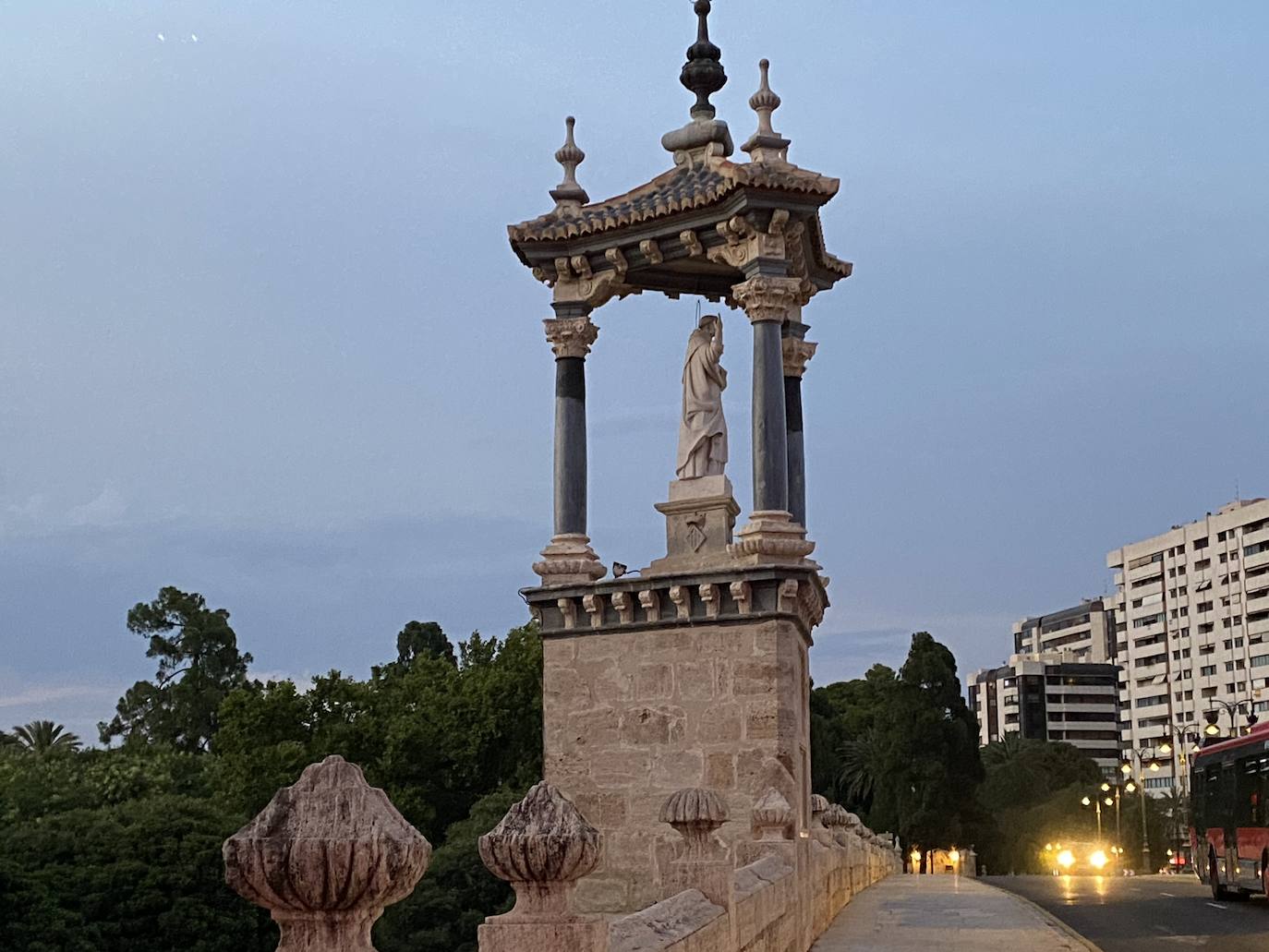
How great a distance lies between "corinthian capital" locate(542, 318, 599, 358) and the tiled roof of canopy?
1145 millimetres

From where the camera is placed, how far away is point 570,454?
20.5 meters

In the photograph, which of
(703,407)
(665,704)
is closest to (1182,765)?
(703,407)

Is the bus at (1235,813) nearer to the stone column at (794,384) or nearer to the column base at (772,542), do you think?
the stone column at (794,384)

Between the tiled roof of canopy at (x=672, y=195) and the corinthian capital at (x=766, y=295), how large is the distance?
3.82 ft

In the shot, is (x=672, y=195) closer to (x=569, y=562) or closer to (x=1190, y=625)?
(x=569, y=562)

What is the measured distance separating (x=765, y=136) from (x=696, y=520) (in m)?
5.07

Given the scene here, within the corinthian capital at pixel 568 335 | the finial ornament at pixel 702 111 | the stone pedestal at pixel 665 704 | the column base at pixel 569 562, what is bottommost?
the stone pedestal at pixel 665 704

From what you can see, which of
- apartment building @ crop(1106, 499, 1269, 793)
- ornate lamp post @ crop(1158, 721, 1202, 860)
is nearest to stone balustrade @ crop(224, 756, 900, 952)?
ornate lamp post @ crop(1158, 721, 1202, 860)

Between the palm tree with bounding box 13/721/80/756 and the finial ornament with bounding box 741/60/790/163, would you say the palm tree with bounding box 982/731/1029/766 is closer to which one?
the palm tree with bounding box 13/721/80/756

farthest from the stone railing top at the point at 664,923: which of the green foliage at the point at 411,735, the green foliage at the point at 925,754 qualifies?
the green foliage at the point at 925,754

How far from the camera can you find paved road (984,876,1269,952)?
59.1ft

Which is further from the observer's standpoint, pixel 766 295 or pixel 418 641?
pixel 418 641

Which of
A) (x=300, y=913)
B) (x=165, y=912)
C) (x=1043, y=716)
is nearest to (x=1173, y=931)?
(x=300, y=913)

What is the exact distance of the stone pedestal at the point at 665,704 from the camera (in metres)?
18.0
